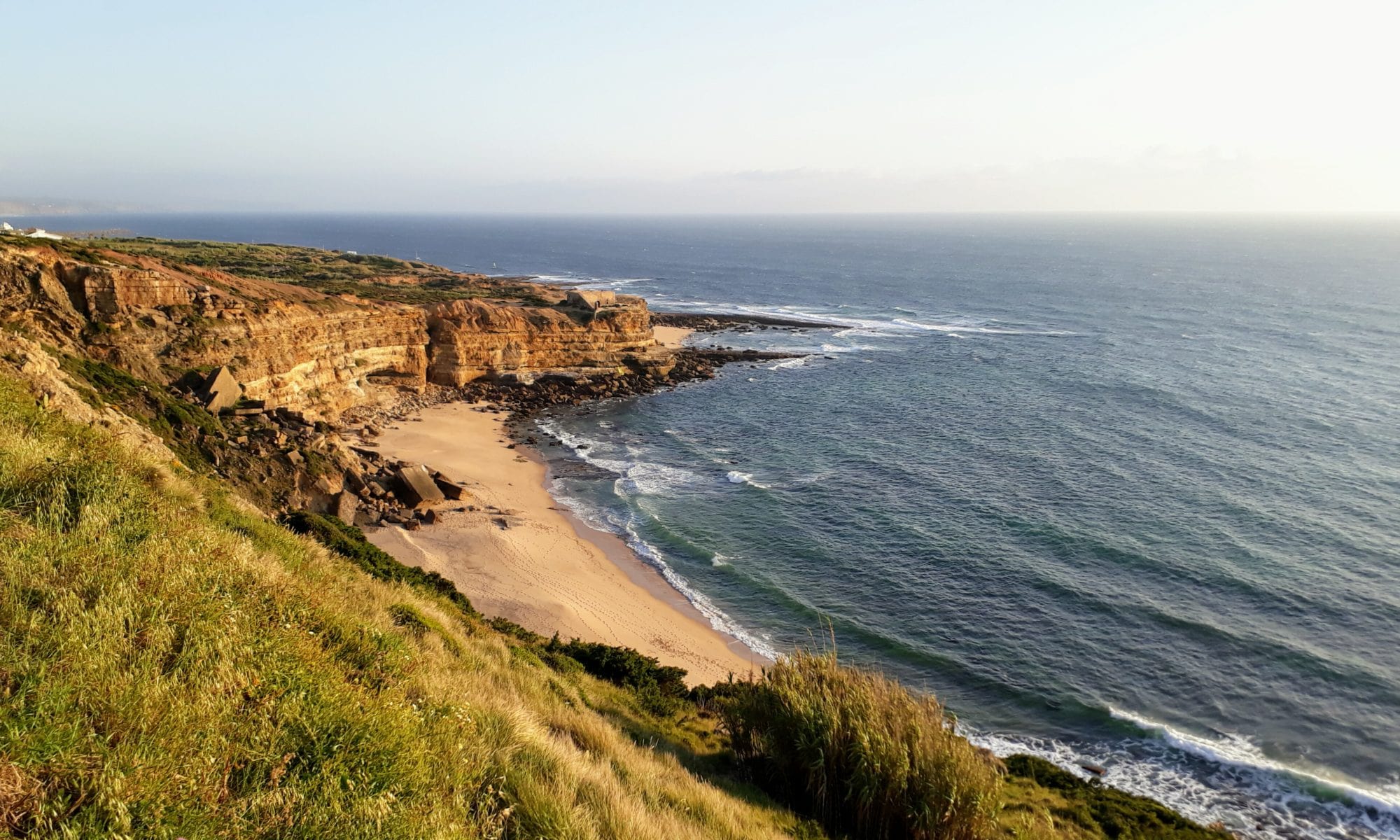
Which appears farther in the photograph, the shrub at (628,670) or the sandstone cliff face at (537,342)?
the sandstone cliff face at (537,342)

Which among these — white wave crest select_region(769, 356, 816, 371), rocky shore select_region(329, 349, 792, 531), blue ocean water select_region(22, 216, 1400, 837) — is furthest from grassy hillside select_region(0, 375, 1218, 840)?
white wave crest select_region(769, 356, 816, 371)

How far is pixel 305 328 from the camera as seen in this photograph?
4516cm

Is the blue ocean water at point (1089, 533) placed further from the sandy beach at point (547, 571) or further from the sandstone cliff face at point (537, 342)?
the sandstone cliff face at point (537, 342)

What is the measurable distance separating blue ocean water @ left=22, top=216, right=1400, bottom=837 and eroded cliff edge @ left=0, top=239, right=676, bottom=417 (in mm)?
9315

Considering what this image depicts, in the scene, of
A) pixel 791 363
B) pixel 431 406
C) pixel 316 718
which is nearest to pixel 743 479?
pixel 431 406

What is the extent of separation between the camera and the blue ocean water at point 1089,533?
22.5m

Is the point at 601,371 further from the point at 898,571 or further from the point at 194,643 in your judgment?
the point at 194,643

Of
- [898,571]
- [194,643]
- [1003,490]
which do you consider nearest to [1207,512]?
[1003,490]

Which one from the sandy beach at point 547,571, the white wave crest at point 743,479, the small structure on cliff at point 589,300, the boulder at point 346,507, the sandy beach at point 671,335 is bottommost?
the sandy beach at point 547,571

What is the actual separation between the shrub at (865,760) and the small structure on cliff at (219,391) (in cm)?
3067

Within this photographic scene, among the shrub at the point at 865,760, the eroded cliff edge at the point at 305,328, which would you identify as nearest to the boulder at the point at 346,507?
the eroded cliff edge at the point at 305,328

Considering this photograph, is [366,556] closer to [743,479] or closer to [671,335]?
[743,479]

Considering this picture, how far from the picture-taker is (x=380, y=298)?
5956 cm

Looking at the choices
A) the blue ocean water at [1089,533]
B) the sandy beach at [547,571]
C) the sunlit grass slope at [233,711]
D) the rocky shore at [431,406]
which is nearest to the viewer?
the sunlit grass slope at [233,711]
